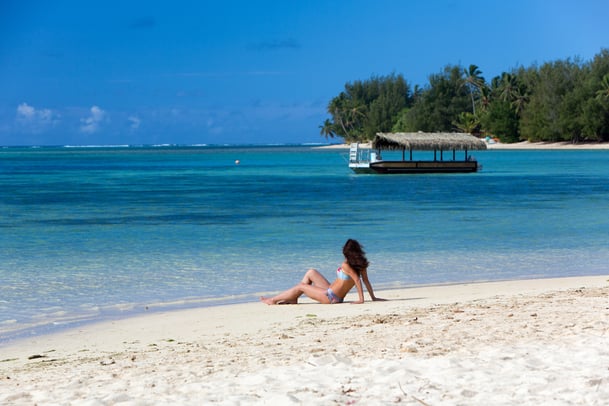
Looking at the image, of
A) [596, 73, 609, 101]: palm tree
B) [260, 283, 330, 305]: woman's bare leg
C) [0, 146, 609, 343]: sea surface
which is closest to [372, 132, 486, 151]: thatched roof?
[0, 146, 609, 343]: sea surface

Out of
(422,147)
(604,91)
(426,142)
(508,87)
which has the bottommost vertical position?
(422,147)

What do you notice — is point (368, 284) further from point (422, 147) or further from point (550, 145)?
point (550, 145)

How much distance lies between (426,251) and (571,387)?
10.8 meters

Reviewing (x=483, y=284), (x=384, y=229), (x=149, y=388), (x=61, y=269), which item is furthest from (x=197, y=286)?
(x=384, y=229)

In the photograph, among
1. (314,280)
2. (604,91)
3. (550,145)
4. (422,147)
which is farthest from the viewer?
(550,145)

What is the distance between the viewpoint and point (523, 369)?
5.52m

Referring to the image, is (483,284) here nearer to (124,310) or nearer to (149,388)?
(124,310)

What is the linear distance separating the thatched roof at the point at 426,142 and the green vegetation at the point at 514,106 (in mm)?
49555

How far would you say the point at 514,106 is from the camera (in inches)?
4432

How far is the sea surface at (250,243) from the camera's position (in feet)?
36.9

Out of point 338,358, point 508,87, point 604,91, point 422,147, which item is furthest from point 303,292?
point 508,87

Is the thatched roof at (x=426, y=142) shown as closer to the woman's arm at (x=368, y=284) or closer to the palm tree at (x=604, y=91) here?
the woman's arm at (x=368, y=284)

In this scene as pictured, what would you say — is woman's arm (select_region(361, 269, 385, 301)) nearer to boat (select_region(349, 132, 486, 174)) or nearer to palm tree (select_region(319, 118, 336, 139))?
boat (select_region(349, 132, 486, 174))

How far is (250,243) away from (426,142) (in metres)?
32.1
